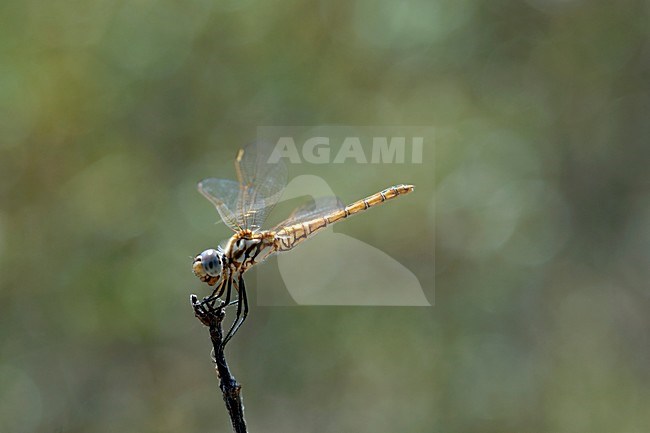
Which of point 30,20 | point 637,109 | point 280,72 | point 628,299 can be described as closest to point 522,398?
point 628,299

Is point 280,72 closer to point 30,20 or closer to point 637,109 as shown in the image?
point 30,20

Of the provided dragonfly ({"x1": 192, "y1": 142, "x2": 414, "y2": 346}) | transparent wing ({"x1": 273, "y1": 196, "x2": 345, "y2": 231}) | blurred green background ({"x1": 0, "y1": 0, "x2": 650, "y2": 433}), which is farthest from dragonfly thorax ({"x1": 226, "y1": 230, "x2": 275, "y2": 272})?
blurred green background ({"x1": 0, "y1": 0, "x2": 650, "y2": 433})

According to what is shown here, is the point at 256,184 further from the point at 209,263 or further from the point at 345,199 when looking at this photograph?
the point at 345,199

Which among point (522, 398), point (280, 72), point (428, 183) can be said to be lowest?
point (522, 398)

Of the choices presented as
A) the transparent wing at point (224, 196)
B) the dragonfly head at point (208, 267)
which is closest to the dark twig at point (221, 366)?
the dragonfly head at point (208, 267)

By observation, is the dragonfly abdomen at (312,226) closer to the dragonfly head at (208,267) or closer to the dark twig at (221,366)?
the dragonfly head at (208,267)

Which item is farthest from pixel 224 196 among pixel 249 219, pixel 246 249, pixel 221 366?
pixel 221 366
